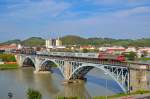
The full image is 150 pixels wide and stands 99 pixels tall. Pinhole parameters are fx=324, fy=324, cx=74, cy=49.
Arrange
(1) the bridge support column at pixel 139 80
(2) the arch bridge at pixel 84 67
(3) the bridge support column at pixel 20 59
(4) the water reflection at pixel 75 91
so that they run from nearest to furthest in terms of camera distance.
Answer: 1. (1) the bridge support column at pixel 139 80
2. (2) the arch bridge at pixel 84 67
3. (4) the water reflection at pixel 75 91
4. (3) the bridge support column at pixel 20 59

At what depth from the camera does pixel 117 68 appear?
145ft

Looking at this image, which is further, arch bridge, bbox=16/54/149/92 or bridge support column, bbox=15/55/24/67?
bridge support column, bbox=15/55/24/67

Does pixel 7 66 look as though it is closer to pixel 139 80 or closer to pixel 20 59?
pixel 20 59

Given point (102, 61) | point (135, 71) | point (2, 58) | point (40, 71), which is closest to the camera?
point (135, 71)

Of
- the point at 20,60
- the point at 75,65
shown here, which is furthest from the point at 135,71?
the point at 20,60

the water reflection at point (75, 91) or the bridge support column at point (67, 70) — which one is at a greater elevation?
the bridge support column at point (67, 70)

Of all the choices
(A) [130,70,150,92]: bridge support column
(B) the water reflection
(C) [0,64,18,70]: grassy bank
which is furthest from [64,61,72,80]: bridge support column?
Answer: (C) [0,64,18,70]: grassy bank

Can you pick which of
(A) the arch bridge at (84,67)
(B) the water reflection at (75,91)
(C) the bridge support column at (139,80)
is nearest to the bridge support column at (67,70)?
(A) the arch bridge at (84,67)

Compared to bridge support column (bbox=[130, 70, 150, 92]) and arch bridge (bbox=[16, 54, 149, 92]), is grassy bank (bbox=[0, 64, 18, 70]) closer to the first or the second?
arch bridge (bbox=[16, 54, 149, 92])

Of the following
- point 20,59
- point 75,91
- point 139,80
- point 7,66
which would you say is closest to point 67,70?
point 75,91

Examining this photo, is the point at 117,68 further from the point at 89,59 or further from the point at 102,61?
the point at 89,59

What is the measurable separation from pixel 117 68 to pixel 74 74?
18.3 metres

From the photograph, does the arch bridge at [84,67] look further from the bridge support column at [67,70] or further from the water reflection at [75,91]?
the water reflection at [75,91]

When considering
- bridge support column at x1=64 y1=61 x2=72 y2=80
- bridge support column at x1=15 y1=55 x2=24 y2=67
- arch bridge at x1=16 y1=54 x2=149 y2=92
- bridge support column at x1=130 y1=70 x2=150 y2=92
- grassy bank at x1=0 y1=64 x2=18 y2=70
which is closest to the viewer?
bridge support column at x1=130 y1=70 x2=150 y2=92
